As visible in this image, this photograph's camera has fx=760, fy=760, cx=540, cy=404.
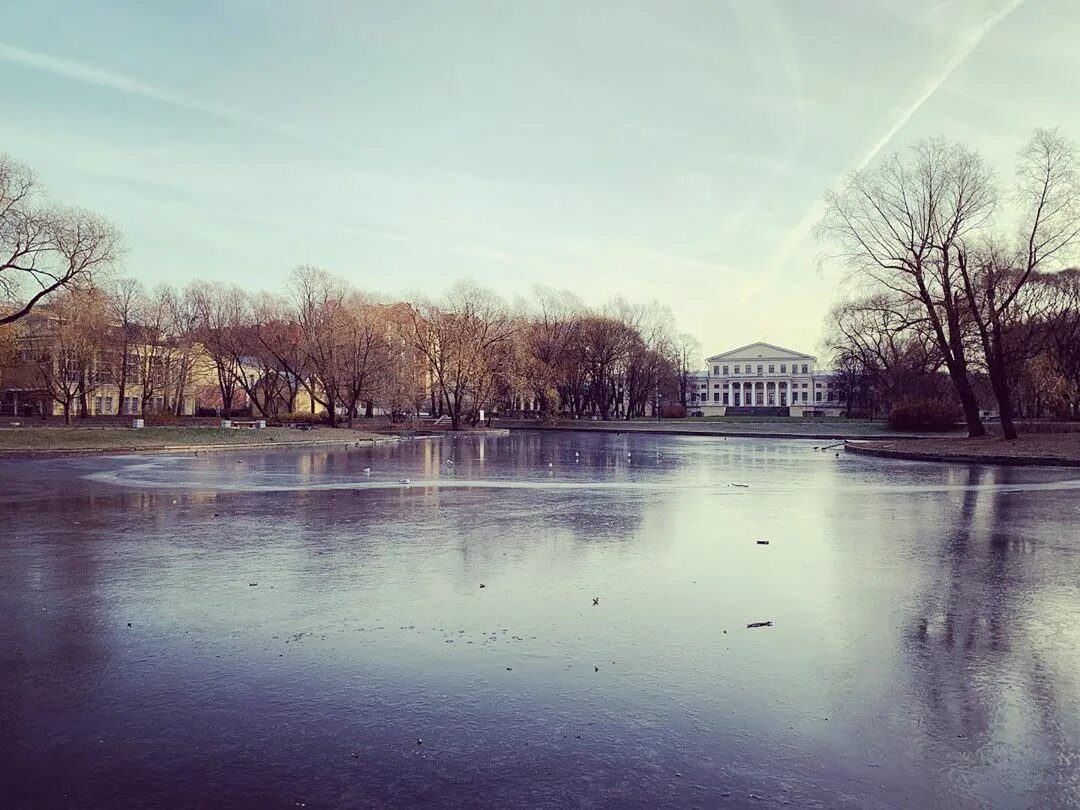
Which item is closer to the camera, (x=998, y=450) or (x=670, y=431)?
(x=998, y=450)

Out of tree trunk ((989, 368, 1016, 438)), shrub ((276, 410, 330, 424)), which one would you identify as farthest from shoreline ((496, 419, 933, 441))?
shrub ((276, 410, 330, 424))

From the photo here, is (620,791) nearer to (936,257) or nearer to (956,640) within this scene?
(956,640)

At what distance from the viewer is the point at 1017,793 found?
3.53m

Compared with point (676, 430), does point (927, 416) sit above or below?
above

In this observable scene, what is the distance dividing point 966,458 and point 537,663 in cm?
2815

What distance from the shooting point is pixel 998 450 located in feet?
98.7

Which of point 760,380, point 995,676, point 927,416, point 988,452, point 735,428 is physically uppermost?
point 760,380

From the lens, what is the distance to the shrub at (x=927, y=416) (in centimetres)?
4706

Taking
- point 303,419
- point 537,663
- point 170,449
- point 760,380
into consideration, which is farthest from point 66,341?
point 760,380

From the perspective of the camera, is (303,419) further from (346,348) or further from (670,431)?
(670,431)

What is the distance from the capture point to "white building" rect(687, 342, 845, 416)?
14300 centimetres

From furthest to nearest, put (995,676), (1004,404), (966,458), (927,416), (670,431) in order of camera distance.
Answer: (670,431) → (927,416) → (1004,404) → (966,458) → (995,676)

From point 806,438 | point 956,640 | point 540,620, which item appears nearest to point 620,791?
point 540,620

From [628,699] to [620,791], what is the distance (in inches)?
45.1
